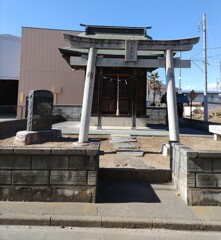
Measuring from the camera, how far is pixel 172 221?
339 cm

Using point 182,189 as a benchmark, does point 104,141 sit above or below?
above

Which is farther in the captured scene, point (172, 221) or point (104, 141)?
point (104, 141)

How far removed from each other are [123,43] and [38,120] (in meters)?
3.68

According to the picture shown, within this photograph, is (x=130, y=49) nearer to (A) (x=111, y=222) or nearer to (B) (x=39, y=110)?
(B) (x=39, y=110)

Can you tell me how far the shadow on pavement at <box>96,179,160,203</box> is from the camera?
414 centimetres

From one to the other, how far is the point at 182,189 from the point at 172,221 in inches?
39.3

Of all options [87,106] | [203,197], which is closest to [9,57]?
[87,106]

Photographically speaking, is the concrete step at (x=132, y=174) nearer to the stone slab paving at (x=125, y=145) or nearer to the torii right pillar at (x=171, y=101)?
the torii right pillar at (x=171, y=101)

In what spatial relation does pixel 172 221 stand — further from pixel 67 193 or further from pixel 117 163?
pixel 117 163

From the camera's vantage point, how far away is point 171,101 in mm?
7273

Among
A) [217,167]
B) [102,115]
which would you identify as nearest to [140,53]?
[102,115]

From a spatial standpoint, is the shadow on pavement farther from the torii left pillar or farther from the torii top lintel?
the torii top lintel

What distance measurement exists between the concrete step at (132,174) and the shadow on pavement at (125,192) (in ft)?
0.33

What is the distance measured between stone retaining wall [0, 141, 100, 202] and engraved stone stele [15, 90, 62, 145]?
243cm
